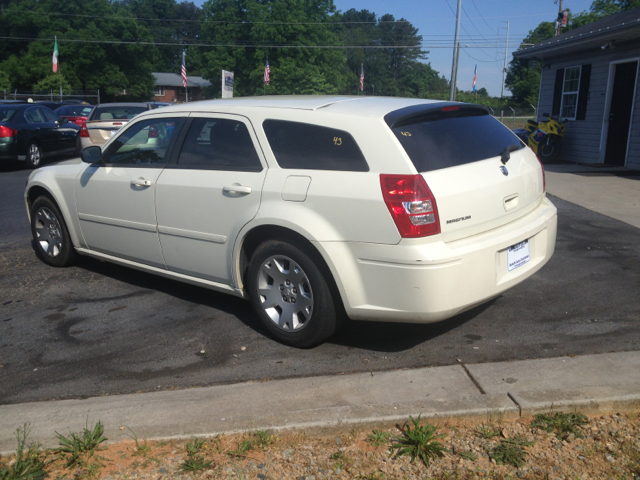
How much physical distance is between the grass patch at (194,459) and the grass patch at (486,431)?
1322 mm

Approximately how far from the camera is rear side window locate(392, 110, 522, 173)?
3.71 m

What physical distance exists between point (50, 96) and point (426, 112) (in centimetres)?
5195

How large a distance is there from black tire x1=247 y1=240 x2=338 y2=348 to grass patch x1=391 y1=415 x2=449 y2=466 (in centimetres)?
115

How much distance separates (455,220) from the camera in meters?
3.62

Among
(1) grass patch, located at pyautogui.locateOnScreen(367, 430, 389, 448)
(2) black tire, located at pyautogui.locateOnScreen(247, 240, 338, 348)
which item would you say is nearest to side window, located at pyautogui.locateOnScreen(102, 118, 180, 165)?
(2) black tire, located at pyautogui.locateOnScreen(247, 240, 338, 348)

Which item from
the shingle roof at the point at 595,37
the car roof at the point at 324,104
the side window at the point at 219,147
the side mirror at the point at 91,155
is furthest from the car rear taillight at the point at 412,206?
the shingle roof at the point at 595,37

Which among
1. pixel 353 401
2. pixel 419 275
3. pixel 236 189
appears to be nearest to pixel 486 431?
pixel 353 401

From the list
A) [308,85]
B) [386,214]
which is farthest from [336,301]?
[308,85]

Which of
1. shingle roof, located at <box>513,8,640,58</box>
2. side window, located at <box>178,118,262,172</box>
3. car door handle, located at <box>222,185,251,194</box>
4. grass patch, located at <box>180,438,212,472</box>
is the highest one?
shingle roof, located at <box>513,8,640,58</box>

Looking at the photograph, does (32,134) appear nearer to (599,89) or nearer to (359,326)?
(359,326)

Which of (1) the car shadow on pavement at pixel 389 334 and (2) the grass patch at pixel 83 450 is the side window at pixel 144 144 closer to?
(1) the car shadow on pavement at pixel 389 334

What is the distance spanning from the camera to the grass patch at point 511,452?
2.72 metres

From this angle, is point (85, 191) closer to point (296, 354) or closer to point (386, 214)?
point (296, 354)

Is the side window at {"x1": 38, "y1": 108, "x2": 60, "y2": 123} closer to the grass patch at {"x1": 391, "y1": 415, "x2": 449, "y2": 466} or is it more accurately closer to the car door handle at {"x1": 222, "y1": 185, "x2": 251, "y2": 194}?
the car door handle at {"x1": 222, "y1": 185, "x2": 251, "y2": 194}
